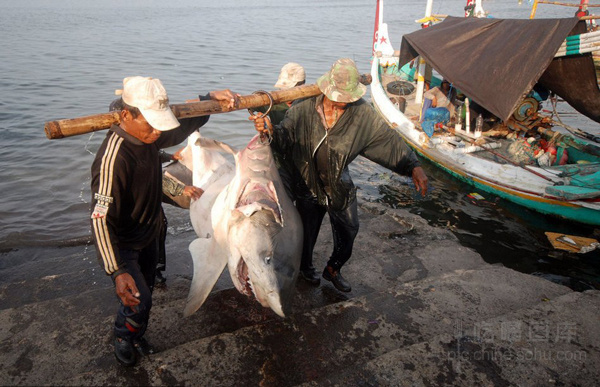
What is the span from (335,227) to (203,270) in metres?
1.52

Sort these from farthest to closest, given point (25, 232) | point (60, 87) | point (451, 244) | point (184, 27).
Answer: point (184, 27) → point (60, 87) → point (25, 232) → point (451, 244)

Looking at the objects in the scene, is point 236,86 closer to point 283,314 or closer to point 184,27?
point 283,314

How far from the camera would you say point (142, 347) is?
126 inches

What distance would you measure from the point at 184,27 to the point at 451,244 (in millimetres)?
40033

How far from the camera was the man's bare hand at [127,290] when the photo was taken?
287cm

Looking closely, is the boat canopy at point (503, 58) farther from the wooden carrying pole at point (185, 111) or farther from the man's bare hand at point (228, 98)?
the man's bare hand at point (228, 98)

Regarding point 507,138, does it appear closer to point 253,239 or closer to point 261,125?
point 261,125

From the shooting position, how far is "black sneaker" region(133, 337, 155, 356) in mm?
3182

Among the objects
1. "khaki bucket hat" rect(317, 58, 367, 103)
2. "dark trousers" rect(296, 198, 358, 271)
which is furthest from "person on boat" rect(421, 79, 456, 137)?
"khaki bucket hat" rect(317, 58, 367, 103)

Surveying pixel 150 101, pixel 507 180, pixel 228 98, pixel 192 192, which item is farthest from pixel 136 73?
pixel 150 101

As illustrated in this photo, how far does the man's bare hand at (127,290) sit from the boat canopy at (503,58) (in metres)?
7.42

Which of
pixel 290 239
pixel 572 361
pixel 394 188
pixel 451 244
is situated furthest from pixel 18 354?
pixel 394 188

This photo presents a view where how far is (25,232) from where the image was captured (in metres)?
7.63

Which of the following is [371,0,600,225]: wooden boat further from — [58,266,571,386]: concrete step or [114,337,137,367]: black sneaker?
[114,337,137,367]: black sneaker
